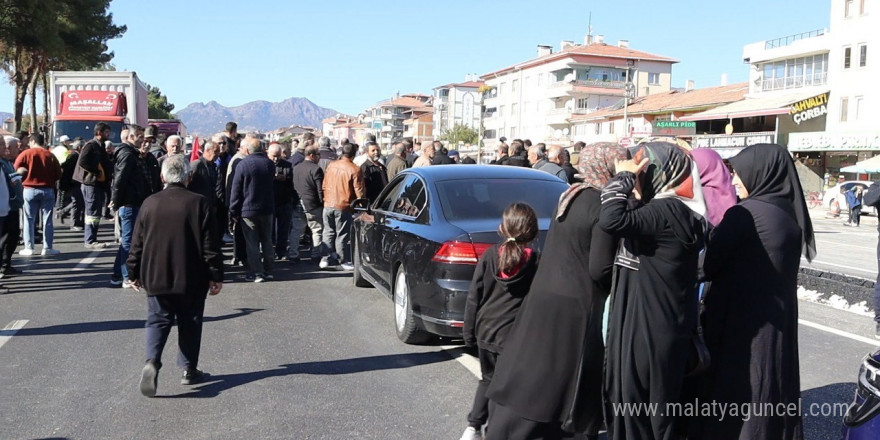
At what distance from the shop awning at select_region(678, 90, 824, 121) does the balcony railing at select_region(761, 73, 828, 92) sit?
30.3 inches

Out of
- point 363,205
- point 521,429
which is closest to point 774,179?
point 521,429

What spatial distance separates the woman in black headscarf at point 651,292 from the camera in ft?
11.0

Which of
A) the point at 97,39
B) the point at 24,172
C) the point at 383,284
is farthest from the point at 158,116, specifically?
the point at 383,284

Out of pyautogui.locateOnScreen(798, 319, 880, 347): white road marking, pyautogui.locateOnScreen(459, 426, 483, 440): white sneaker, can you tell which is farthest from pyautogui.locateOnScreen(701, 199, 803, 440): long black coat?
pyautogui.locateOnScreen(798, 319, 880, 347): white road marking

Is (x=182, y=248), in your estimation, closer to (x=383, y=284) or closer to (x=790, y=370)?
(x=383, y=284)

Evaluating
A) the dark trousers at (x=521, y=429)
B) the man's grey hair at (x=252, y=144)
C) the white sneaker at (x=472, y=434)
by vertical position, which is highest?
the man's grey hair at (x=252, y=144)

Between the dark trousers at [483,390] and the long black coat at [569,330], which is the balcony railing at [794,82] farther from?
the long black coat at [569,330]

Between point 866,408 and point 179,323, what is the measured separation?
4520mm

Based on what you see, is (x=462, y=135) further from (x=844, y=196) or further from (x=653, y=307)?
(x=653, y=307)

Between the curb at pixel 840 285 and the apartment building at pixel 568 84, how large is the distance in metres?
64.4

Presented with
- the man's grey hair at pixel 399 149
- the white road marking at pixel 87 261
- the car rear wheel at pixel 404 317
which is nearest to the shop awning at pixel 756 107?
the man's grey hair at pixel 399 149

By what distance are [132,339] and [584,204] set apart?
5.17 meters

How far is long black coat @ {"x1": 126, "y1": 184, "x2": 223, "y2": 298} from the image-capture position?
544cm

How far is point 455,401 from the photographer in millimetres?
5461
